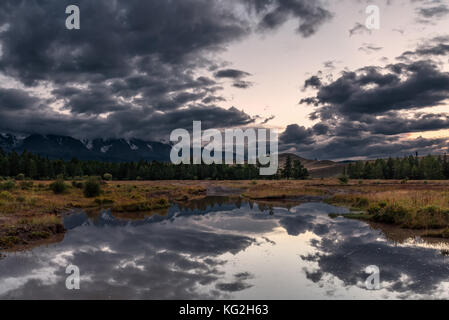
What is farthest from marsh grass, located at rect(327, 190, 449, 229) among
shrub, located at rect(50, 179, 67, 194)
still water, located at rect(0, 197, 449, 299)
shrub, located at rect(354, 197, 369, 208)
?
shrub, located at rect(50, 179, 67, 194)

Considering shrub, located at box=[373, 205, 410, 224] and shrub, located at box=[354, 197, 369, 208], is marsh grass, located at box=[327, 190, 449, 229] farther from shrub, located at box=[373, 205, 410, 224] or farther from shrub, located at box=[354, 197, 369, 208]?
shrub, located at box=[354, 197, 369, 208]

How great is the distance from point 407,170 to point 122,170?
123539 mm

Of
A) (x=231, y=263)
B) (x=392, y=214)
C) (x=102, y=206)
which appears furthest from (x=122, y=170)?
(x=231, y=263)

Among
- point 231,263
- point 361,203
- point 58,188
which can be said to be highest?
point 58,188

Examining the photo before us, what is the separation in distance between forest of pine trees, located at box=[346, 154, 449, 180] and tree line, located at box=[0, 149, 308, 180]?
2479cm

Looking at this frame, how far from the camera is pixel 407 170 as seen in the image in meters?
127

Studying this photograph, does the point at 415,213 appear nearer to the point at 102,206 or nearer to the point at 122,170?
the point at 102,206

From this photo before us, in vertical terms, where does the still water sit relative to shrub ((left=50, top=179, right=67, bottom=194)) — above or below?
below

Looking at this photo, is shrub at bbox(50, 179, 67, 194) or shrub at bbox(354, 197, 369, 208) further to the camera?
shrub at bbox(50, 179, 67, 194)

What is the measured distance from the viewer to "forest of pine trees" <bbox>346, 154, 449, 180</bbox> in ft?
389
